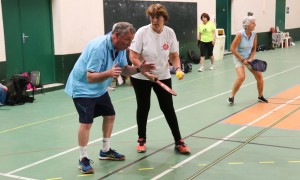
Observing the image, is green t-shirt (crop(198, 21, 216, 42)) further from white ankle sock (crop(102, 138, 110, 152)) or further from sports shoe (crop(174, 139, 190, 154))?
white ankle sock (crop(102, 138, 110, 152))

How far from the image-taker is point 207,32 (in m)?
13.2

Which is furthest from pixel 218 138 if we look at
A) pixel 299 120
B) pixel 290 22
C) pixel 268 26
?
pixel 290 22

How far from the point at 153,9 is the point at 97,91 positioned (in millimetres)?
1147

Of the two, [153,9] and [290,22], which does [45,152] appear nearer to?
[153,9]

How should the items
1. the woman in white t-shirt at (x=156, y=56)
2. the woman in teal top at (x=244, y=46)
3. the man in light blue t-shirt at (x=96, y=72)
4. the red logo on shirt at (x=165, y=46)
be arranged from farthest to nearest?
the woman in teal top at (x=244, y=46) < the red logo on shirt at (x=165, y=46) < the woman in white t-shirt at (x=156, y=56) < the man in light blue t-shirt at (x=96, y=72)

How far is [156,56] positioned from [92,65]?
1.04 metres

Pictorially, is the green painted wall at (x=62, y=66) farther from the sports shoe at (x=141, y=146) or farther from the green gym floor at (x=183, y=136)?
the sports shoe at (x=141, y=146)

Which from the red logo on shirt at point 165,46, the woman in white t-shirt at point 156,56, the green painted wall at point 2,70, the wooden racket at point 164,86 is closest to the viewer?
the wooden racket at point 164,86

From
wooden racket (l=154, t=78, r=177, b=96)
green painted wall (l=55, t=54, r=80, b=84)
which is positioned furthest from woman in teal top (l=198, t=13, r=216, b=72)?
wooden racket (l=154, t=78, r=177, b=96)

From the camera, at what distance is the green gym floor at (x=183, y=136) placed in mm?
4449

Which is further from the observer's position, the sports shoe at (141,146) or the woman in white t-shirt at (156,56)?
the sports shoe at (141,146)

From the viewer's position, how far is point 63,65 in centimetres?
1050

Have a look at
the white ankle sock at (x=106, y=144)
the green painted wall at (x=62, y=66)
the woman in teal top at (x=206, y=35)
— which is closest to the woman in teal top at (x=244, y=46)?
the white ankle sock at (x=106, y=144)

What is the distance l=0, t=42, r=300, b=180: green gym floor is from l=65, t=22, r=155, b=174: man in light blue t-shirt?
60 centimetres
